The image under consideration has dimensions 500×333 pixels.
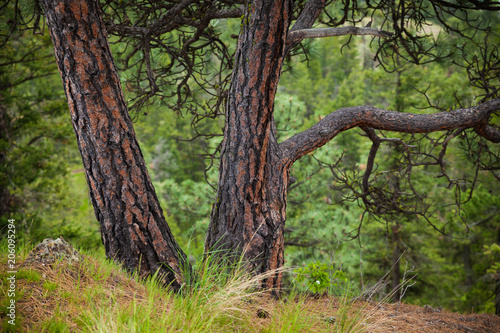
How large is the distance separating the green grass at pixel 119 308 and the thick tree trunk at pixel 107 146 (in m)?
0.23

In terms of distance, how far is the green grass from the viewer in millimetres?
1604

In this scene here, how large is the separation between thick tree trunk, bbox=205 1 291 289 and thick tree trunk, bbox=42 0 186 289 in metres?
0.56

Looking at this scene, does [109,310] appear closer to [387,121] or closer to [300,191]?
[387,121]

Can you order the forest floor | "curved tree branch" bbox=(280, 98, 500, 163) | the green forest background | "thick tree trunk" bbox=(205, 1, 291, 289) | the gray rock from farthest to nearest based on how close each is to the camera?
the green forest background, "curved tree branch" bbox=(280, 98, 500, 163), "thick tree trunk" bbox=(205, 1, 291, 289), the gray rock, the forest floor

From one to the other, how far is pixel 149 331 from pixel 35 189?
7.62m

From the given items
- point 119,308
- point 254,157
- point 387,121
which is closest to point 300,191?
point 387,121

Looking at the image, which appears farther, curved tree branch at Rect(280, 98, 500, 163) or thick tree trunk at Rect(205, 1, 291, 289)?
curved tree branch at Rect(280, 98, 500, 163)

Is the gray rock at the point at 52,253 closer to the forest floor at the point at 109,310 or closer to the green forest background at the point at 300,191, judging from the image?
the forest floor at the point at 109,310

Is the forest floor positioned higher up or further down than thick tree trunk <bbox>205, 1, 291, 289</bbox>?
further down

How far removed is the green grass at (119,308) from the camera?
160 centimetres

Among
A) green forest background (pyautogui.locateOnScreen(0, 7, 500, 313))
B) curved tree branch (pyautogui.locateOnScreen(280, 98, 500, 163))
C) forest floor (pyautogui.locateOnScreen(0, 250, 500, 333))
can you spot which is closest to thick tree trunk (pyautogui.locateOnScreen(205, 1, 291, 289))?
curved tree branch (pyautogui.locateOnScreen(280, 98, 500, 163))

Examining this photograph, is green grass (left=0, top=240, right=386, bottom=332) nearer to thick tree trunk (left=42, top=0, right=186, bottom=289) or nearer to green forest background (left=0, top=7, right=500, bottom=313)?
thick tree trunk (left=42, top=0, right=186, bottom=289)

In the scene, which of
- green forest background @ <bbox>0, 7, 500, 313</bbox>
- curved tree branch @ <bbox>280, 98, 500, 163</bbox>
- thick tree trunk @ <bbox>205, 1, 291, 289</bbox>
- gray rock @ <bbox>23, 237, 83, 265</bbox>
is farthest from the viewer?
green forest background @ <bbox>0, 7, 500, 313</bbox>

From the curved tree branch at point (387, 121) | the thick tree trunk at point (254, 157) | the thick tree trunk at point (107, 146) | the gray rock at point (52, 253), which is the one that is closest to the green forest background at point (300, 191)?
the curved tree branch at point (387, 121)
